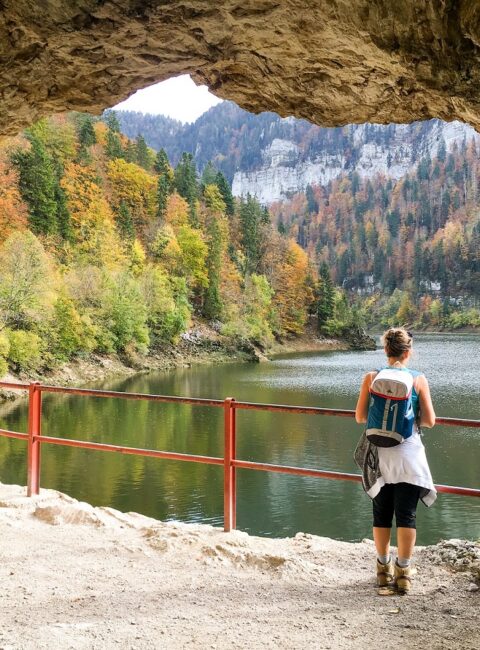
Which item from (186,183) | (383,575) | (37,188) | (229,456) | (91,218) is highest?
(186,183)

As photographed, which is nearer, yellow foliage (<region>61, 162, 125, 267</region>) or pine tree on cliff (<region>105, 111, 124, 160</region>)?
yellow foliage (<region>61, 162, 125, 267</region>)

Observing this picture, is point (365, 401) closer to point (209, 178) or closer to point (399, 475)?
point (399, 475)

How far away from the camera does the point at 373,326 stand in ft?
477

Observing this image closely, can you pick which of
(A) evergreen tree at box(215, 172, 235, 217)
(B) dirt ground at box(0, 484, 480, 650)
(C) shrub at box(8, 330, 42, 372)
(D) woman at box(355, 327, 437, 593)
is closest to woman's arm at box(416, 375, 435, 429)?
(D) woman at box(355, 327, 437, 593)

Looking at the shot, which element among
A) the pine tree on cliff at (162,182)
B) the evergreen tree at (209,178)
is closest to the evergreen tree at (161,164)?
the pine tree on cliff at (162,182)

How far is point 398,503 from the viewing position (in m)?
3.62

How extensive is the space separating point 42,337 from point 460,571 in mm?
32875

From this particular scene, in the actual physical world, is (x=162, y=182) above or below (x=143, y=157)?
below

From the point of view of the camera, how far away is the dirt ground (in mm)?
3215

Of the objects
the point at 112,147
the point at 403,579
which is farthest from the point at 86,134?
the point at 403,579

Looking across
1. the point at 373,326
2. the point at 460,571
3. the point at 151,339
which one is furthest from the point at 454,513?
the point at 373,326

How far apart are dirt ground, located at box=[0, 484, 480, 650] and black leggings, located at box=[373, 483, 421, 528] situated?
452mm

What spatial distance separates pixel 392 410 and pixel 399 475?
397 mm

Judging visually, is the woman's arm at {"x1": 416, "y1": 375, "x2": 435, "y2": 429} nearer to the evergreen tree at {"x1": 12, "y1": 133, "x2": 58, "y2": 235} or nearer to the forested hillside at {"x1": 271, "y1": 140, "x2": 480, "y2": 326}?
the evergreen tree at {"x1": 12, "y1": 133, "x2": 58, "y2": 235}
